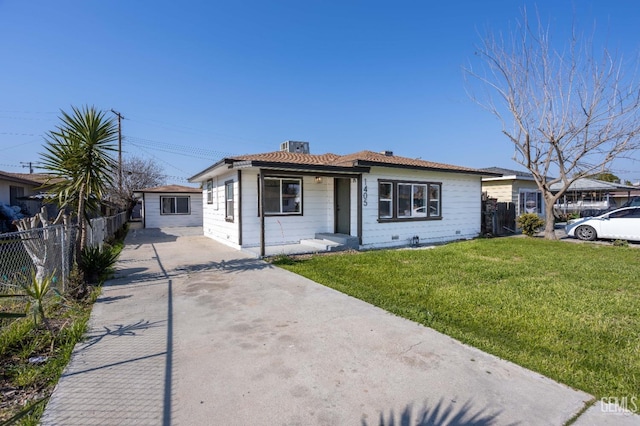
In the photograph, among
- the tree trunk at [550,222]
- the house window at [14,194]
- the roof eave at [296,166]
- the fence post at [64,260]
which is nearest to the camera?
the fence post at [64,260]

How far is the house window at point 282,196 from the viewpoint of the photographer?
1098 cm

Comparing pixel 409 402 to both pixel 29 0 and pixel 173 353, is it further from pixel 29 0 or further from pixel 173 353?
pixel 29 0

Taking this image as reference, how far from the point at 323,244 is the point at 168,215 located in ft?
51.4

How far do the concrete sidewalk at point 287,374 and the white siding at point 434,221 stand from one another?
6.66 metres

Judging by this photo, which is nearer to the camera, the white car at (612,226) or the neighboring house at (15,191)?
the white car at (612,226)

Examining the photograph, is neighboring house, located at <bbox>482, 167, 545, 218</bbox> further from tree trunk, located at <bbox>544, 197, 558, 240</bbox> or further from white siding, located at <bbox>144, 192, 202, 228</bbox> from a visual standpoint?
white siding, located at <bbox>144, 192, 202, 228</bbox>

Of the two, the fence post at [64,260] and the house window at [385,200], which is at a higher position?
the house window at [385,200]

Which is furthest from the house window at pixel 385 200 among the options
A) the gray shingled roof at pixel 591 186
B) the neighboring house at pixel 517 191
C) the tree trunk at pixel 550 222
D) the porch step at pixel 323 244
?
the gray shingled roof at pixel 591 186

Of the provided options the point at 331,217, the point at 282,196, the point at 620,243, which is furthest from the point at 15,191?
the point at 620,243

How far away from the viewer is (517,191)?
18766 mm

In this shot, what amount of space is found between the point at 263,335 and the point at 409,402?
74.6 inches

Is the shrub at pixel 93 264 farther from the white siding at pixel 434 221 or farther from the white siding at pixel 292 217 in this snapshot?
the white siding at pixel 434 221

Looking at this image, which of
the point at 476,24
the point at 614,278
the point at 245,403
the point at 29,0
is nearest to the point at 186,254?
the point at 29,0

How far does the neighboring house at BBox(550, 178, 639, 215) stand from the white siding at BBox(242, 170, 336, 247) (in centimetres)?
1855
